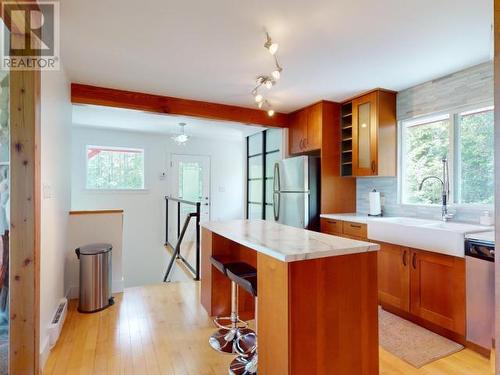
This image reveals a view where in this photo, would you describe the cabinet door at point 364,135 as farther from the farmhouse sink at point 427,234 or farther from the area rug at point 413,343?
the area rug at point 413,343

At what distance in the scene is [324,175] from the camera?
382cm

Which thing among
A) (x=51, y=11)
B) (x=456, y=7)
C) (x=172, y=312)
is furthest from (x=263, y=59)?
(x=172, y=312)

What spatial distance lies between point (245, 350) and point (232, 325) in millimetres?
238

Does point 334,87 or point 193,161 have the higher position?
point 334,87

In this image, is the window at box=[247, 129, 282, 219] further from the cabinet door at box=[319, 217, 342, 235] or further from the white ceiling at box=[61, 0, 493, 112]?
the white ceiling at box=[61, 0, 493, 112]

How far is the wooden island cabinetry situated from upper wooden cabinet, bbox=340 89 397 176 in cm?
82

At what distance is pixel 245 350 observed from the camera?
7.02 feet

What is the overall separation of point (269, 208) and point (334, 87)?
7.68 feet

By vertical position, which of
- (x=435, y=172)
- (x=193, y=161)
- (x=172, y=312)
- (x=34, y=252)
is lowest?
(x=172, y=312)

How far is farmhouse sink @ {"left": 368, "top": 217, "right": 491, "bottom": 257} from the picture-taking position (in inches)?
87.0

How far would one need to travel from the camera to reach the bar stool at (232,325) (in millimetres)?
2043

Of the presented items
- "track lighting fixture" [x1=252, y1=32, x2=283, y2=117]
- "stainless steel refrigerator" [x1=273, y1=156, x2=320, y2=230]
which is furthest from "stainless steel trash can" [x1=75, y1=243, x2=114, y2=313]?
"stainless steel refrigerator" [x1=273, y1=156, x2=320, y2=230]

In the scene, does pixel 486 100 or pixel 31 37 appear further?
pixel 486 100

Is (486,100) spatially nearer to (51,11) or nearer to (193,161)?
(51,11)
